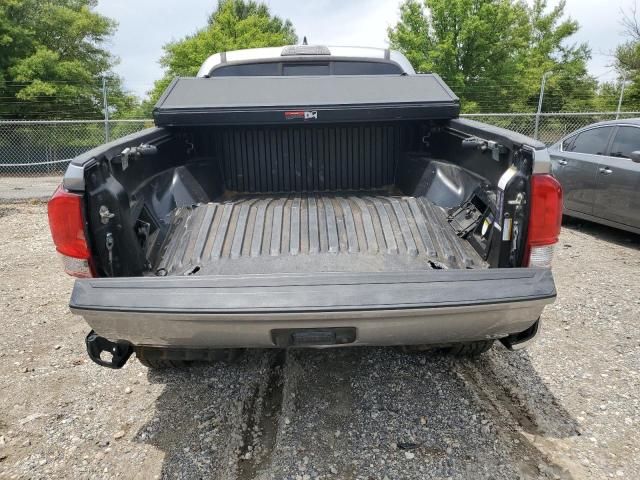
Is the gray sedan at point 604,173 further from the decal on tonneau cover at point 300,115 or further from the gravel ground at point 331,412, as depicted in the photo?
the decal on tonneau cover at point 300,115

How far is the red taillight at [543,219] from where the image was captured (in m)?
2.01

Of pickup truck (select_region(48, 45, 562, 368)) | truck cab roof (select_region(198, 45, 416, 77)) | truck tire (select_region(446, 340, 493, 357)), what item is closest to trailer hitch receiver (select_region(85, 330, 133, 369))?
pickup truck (select_region(48, 45, 562, 368))

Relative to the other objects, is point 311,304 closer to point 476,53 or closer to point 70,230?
point 70,230

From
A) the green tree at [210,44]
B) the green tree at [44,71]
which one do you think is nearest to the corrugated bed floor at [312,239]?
the green tree at [44,71]

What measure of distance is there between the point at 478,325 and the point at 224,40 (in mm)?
27187

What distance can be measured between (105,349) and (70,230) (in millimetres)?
602

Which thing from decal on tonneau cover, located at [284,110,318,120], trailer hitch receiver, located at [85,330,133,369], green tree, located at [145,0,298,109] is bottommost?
trailer hitch receiver, located at [85,330,133,369]

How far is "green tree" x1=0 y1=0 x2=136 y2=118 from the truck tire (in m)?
17.8

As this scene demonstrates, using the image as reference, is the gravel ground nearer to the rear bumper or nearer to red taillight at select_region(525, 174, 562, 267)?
the rear bumper

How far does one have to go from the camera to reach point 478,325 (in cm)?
188

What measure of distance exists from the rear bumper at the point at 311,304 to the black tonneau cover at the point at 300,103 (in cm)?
135

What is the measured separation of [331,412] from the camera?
8.52 feet

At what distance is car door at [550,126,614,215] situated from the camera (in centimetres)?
605

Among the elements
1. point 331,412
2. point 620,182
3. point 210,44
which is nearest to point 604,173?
point 620,182
